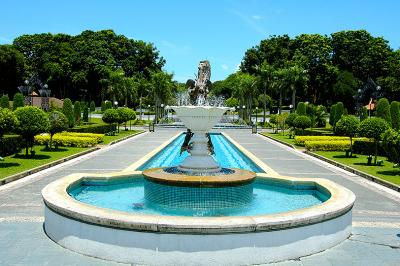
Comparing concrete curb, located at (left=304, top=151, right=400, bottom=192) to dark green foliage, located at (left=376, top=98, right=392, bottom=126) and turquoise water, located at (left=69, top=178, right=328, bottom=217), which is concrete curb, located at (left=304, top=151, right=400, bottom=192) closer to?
turquoise water, located at (left=69, top=178, right=328, bottom=217)

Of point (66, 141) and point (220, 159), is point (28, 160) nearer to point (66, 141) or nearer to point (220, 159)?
point (66, 141)

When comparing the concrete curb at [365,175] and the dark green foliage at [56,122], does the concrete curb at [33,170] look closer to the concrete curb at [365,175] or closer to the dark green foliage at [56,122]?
the dark green foliage at [56,122]

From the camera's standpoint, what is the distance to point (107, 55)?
78562 millimetres

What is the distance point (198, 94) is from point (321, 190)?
19.0ft

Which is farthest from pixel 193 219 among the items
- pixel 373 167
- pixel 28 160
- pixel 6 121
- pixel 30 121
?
pixel 30 121

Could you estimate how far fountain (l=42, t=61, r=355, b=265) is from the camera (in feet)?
22.0

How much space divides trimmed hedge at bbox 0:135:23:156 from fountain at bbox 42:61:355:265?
10.1 m

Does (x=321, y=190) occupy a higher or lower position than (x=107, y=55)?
lower

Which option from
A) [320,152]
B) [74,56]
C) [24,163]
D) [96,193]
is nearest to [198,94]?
[96,193]

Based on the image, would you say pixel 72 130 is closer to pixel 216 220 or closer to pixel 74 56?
pixel 216 220

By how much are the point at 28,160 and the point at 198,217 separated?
1418 centimetres

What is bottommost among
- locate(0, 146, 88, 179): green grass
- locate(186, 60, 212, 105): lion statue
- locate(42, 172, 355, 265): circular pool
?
locate(0, 146, 88, 179): green grass

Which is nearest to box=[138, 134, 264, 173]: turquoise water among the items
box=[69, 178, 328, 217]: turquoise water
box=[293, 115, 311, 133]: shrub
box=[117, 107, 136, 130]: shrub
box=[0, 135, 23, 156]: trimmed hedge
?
box=[69, 178, 328, 217]: turquoise water

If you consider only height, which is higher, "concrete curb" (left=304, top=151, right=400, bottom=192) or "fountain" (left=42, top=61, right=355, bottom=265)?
"fountain" (left=42, top=61, right=355, bottom=265)
